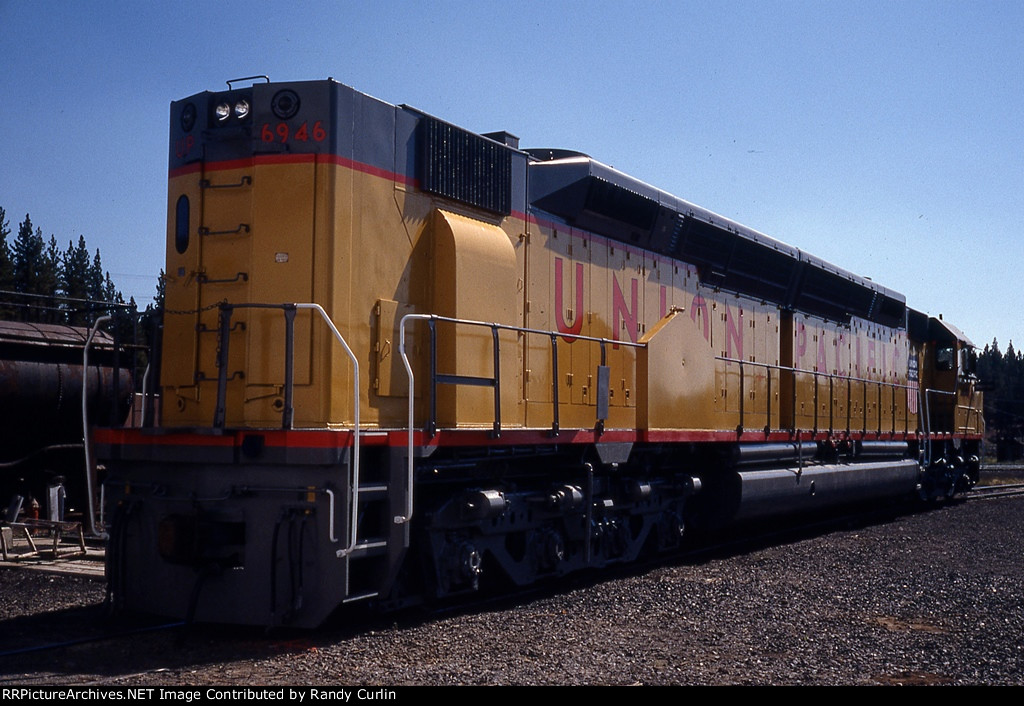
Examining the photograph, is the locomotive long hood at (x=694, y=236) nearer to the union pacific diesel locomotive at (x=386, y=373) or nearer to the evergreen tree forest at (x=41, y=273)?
the union pacific diesel locomotive at (x=386, y=373)

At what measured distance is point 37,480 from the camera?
1348 cm

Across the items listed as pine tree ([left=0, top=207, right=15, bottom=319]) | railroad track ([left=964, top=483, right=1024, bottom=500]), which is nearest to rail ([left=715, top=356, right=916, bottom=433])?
railroad track ([left=964, top=483, right=1024, bottom=500])

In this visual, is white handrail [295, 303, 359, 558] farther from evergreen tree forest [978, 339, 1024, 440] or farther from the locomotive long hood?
evergreen tree forest [978, 339, 1024, 440]

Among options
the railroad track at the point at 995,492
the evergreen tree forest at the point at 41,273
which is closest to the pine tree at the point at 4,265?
the evergreen tree forest at the point at 41,273

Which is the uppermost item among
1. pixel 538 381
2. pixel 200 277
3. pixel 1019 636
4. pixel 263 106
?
pixel 263 106

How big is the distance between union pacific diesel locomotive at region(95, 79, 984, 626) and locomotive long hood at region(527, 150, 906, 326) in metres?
0.04

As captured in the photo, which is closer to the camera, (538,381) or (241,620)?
(241,620)

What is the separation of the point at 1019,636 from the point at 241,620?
538 centimetres

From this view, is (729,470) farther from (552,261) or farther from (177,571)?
(177,571)

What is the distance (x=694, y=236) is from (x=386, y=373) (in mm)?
5487

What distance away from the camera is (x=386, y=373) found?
7090 mm

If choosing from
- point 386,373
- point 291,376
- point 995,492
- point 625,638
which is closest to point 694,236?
point 386,373
